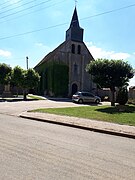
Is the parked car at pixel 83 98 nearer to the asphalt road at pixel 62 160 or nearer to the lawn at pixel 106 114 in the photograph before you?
the lawn at pixel 106 114

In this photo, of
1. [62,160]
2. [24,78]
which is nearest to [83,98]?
[24,78]

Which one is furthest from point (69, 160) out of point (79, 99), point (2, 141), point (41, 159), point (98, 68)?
point (79, 99)

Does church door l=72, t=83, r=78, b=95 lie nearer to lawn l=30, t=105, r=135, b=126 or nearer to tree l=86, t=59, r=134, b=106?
tree l=86, t=59, r=134, b=106

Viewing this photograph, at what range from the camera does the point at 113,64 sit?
26.4 metres

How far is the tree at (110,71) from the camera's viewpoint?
2617 centimetres

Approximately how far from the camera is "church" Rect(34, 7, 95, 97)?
5159 centimetres

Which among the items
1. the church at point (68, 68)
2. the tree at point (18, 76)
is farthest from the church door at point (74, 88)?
the tree at point (18, 76)

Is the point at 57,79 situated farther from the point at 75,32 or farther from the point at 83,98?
the point at 83,98

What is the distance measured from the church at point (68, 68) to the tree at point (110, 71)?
24.7m

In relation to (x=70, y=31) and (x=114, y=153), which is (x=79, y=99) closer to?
(x=70, y=31)

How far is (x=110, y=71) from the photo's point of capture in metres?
26.2

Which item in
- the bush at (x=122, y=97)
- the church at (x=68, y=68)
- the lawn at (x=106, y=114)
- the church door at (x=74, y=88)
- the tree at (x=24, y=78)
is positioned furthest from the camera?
the church door at (x=74, y=88)

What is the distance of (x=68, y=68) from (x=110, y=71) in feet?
89.5

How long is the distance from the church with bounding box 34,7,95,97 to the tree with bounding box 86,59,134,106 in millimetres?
24690
